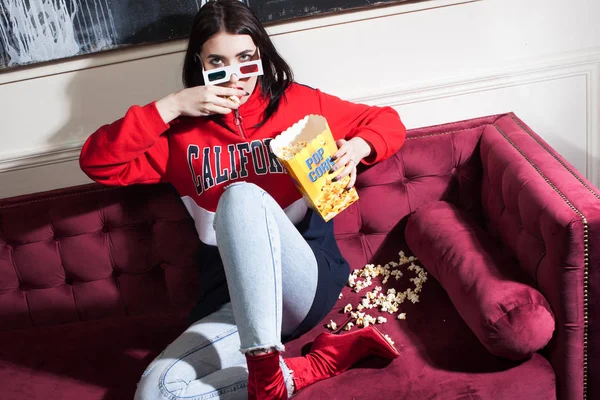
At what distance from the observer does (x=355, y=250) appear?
190 cm

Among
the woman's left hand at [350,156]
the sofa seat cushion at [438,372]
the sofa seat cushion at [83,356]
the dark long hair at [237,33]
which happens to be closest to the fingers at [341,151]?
the woman's left hand at [350,156]

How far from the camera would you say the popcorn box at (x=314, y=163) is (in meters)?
→ 1.36

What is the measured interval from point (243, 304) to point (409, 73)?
40.9 inches


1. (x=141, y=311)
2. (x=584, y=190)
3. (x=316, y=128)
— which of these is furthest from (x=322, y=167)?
(x=141, y=311)

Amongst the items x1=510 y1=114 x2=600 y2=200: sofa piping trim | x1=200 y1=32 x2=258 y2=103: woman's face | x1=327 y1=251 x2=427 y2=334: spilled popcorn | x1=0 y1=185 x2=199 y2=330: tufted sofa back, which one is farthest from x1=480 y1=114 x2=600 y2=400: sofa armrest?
x1=0 y1=185 x2=199 y2=330: tufted sofa back

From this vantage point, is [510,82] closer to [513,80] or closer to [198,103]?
[513,80]

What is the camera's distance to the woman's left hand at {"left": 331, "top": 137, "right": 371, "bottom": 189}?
4.85 ft

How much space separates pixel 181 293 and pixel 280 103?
708 millimetres

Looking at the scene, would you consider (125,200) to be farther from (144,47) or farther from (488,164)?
(488,164)

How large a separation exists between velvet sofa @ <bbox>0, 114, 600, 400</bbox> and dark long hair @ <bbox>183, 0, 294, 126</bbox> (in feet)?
1.22

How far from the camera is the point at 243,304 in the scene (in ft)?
4.35

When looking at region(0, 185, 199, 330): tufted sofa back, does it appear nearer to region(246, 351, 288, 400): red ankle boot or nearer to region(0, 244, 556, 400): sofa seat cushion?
region(0, 244, 556, 400): sofa seat cushion

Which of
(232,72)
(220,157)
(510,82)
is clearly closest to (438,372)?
(220,157)

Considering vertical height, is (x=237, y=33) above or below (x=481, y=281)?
above
